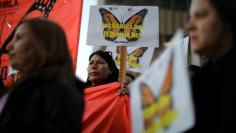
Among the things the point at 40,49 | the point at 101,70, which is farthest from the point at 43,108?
the point at 101,70

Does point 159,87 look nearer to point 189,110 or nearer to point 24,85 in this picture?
point 189,110

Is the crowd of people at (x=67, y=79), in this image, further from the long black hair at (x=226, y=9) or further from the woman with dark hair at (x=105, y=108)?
the woman with dark hair at (x=105, y=108)

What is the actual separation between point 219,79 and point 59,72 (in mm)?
592

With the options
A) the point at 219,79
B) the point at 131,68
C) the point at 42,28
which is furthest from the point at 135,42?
the point at 219,79

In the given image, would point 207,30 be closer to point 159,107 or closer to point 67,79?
point 159,107

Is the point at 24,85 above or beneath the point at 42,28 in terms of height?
beneath

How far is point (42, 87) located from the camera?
78.0 inches

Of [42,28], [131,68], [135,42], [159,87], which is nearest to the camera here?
[159,87]

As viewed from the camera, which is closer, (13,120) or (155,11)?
(13,120)

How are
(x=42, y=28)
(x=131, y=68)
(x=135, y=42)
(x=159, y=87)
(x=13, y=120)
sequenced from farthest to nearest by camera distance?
(x=131, y=68), (x=135, y=42), (x=42, y=28), (x=13, y=120), (x=159, y=87)

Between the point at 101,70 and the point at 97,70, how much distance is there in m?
0.03

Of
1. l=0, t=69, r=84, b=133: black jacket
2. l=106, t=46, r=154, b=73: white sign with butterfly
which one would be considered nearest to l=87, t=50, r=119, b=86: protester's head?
l=106, t=46, r=154, b=73: white sign with butterfly

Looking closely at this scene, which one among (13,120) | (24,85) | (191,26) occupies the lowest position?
(13,120)

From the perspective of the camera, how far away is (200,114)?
6.11 ft
